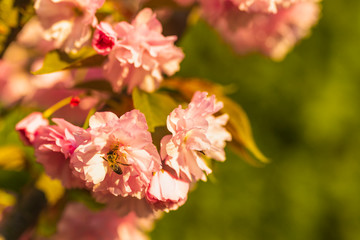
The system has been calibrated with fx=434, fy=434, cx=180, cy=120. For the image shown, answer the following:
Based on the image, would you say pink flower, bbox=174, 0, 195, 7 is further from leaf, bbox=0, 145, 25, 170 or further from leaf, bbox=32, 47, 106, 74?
leaf, bbox=0, 145, 25, 170

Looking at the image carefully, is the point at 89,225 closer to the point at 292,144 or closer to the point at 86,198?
the point at 86,198

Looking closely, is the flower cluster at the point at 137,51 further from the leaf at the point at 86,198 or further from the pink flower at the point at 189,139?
the leaf at the point at 86,198

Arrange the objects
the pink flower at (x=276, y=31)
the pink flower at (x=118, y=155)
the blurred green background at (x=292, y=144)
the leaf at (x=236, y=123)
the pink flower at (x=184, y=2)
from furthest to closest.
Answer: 1. the blurred green background at (x=292, y=144)
2. the pink flower at (x=276, y=31)
3. the pink flower at (x=184, y=2)
4. the leaf at (x=236, y=123)
5. the pink flower at (x=118, y=155)

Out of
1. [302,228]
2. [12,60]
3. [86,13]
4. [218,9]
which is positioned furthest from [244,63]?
[86,13]

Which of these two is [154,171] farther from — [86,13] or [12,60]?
[12,60]

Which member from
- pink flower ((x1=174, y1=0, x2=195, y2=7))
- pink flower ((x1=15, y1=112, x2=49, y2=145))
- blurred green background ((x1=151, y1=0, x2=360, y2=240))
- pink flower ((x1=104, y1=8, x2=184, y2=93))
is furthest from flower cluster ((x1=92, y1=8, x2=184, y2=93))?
blurred green background ((x1=151, y1=0, x2=360, y2=240))

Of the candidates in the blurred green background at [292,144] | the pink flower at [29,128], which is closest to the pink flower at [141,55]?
the pink flower at [29,128]
